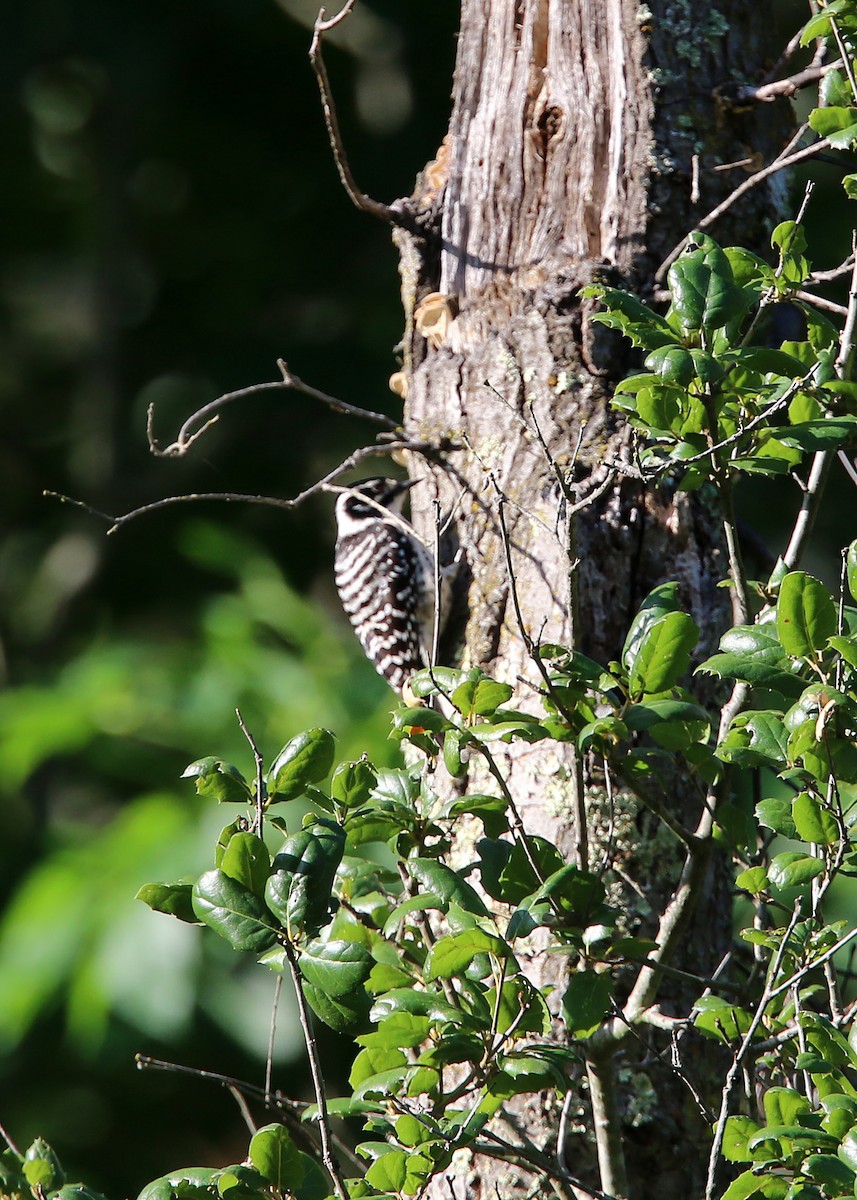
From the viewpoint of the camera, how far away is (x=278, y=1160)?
1501mm

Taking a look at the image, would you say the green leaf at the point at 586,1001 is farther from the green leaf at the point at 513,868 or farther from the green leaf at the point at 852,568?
the green leaf at the point at 852,568

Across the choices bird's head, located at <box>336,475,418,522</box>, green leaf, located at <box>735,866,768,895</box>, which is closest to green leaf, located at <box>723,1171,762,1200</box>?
green leaf, located at <box>735,866,768,895</box>

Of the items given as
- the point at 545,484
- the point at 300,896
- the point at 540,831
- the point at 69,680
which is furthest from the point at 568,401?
the point at 69,680

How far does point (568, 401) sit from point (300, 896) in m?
1.26

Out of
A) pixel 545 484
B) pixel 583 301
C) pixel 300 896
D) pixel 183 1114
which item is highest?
pixel 583 301

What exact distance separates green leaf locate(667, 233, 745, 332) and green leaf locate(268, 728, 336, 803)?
58 cm

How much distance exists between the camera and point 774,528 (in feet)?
20.2

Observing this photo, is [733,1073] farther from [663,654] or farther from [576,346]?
[576,346]

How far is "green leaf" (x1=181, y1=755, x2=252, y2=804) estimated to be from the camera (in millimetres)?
1510

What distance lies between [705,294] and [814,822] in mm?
550

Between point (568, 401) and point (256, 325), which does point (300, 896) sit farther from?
point (256, 325)

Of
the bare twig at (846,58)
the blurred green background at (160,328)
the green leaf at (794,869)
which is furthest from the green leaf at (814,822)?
the blurred green background at (160,328)

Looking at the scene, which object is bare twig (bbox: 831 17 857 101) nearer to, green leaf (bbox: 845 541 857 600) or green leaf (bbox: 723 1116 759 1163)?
green leaf (bbox: 845 541 857 600)

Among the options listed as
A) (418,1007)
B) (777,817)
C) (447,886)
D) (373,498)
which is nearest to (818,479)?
(777,817)
